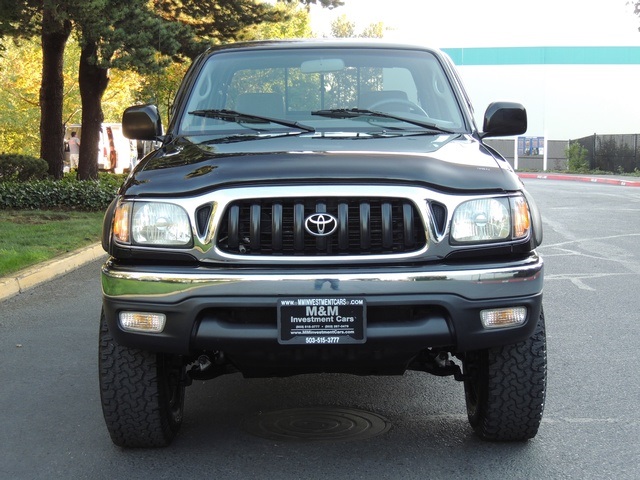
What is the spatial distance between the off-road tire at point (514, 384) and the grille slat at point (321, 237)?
661 mm

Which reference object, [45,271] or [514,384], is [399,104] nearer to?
[514,384]

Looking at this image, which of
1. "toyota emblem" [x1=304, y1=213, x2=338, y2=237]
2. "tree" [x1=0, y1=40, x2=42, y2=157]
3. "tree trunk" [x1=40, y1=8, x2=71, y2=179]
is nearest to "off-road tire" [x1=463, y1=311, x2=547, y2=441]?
"toyota emblem" [x1=304, y1=213, x2=338, y2=237]

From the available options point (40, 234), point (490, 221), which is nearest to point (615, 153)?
point (40, 234)

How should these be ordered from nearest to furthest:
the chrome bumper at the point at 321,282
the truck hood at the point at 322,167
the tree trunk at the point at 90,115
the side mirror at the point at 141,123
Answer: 1. the chrome bumper at the point at 321,282
2. the truck hood at the point at 322,167
3. the side mirror at the point at 141,123
4. the tree trunk at the point at 90,115

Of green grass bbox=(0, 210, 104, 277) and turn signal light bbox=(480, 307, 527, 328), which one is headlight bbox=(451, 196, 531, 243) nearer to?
turn signal light bbox=(480, 307, 527, 328)

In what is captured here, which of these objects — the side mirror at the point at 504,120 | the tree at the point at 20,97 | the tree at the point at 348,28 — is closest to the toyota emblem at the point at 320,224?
the side mirror at the point at 504,120

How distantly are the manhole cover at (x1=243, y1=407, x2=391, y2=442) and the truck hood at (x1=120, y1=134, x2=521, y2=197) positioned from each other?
128 cm

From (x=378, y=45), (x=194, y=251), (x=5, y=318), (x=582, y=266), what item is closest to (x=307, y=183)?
(x=194, y=251)

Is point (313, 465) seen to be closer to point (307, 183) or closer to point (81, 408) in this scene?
point (307, 183)

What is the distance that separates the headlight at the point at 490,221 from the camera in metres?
4.03

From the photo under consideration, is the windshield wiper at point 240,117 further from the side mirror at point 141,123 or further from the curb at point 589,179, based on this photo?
the curb at point 589,179

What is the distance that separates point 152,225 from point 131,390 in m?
→ 0.70

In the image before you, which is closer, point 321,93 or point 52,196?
point 321,93

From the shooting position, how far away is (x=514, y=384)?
168 inches
